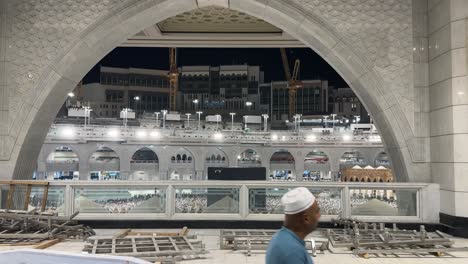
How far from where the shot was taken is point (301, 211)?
2.02 metres

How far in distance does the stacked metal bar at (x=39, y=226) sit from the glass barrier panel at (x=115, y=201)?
27.0 inches

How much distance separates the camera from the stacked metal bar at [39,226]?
18.1 feet

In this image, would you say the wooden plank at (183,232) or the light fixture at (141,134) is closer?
the wooden plank at (183,232)

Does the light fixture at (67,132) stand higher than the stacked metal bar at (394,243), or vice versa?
the light fixture at (67,132)

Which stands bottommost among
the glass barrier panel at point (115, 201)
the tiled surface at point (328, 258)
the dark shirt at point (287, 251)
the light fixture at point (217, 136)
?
the tiled surface at point (328, 258)

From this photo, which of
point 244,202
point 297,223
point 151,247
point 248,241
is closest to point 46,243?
point 151,247

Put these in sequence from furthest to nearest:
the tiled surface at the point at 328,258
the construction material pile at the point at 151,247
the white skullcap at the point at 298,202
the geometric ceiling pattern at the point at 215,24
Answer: the geometric ceiling pattern at the point at 215,24, the tiled surface at the point at 328,258, the construction material pile at the point at 151,247, the white skullcap at the point at 298,202

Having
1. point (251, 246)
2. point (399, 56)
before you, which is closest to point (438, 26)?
point (399, 56)

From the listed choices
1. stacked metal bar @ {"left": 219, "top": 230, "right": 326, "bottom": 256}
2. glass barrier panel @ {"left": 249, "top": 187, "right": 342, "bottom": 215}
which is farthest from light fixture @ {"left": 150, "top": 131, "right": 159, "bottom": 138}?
stacked metal bar @ {"left": 219, "top": 230, "right": 326, "bottom": 256}

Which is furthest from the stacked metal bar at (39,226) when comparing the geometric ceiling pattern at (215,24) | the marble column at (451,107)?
the geometric ceiling pattern at (215,24)

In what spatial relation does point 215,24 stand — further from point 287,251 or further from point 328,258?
point 287,251

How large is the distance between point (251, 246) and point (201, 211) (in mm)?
1937

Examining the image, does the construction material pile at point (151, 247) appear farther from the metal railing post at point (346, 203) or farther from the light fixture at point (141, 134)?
the light fixture at point (141, 134)

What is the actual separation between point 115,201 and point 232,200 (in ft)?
6.97
